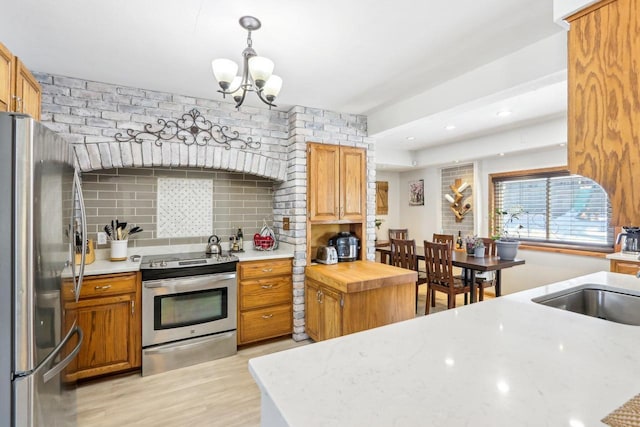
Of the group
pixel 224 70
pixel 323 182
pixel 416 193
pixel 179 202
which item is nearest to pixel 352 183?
pixel 323 182

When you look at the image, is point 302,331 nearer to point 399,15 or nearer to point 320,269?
point 320,269

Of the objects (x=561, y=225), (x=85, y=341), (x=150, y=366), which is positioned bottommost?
(x=150, y=366)

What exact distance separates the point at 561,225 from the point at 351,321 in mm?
3547

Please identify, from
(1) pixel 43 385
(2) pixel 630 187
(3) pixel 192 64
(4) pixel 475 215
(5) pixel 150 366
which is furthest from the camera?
(4) pixel 475 215

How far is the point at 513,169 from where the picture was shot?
4.67m

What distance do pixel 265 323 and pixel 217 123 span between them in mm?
2065

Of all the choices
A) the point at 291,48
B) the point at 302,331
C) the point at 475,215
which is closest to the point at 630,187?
the point at 291,48

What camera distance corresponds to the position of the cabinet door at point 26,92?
1.97 m

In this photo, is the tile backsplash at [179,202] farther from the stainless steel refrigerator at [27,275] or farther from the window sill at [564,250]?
the window sill at [564,250]

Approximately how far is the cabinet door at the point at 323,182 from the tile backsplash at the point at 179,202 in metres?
0.69

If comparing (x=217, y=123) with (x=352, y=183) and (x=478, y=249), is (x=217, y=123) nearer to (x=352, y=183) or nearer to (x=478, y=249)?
(x=352, y=183)

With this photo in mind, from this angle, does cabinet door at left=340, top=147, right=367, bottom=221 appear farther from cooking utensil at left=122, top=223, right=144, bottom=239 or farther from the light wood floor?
cooking utensil at left=122, top=223, right=144, bottom=239

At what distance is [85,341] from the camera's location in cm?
241

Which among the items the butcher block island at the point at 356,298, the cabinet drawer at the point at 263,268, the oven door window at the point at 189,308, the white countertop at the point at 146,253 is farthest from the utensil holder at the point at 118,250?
the butcher block island at the point at 356,298
